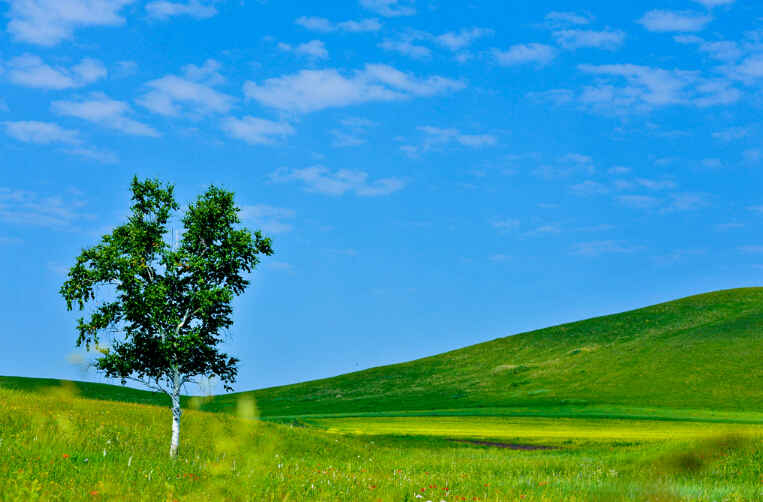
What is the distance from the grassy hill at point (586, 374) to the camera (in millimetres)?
74750

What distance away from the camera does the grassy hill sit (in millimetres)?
74750

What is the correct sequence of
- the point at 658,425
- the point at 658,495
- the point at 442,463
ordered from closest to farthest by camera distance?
the point at 658,495 < the point at 442,463 < the point at 658,425

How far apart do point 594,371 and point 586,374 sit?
1.86 metres

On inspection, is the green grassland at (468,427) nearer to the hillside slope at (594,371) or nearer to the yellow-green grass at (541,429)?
the yellow-green grass at (541,429)

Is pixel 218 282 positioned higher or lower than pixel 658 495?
higher

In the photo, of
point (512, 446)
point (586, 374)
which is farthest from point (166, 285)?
point (586, 374)

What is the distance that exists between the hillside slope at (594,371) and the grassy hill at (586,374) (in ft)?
0.57

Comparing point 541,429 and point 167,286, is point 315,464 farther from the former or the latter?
point 541,429

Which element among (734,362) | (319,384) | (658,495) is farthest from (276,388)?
(658,495)

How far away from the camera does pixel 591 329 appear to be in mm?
120500

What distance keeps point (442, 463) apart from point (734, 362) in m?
75.3

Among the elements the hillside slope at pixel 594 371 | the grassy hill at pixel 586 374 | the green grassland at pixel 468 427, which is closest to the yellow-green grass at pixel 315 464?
the green grassland at pixel 468 427

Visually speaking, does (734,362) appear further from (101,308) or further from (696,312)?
(101,308)

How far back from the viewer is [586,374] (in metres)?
89.6
